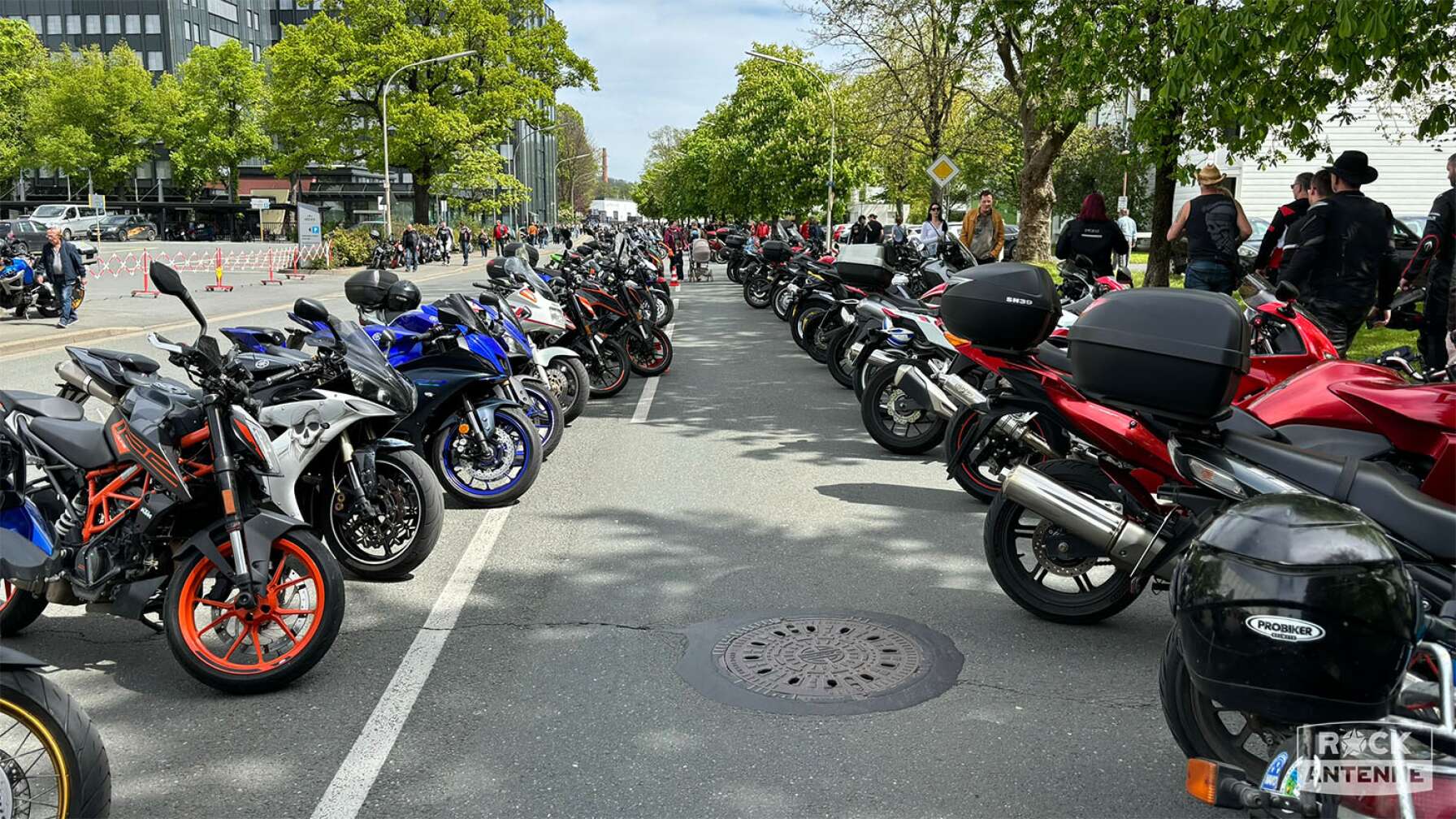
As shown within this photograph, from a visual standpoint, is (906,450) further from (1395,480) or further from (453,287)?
(453,287)

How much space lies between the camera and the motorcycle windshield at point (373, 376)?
509 cm

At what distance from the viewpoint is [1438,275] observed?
8711 mm

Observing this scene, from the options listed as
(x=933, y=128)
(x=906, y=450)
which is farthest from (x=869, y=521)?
(x=933, y=128)

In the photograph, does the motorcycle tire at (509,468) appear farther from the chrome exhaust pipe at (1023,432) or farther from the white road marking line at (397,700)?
the chrome exhaust pipe at (1023,432)

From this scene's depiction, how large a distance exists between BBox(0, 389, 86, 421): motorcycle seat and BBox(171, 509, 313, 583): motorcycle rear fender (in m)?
0.79

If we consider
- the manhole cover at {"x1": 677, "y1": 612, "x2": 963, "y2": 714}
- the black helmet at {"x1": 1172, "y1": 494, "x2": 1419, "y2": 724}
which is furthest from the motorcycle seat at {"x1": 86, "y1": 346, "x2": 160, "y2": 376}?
the black helmet at {"x1": 1172, "y1": 494, "x2": 1419, "y2": 724}

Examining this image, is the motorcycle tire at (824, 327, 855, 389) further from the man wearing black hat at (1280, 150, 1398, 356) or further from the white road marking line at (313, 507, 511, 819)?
the white road marking line at (313, 507, 511, 819)

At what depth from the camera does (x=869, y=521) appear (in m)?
6.45

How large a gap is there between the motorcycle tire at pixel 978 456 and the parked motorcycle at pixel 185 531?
3381 millimetres

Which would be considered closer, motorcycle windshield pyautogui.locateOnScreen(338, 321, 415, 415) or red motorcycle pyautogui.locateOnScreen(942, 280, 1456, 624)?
red motorcycle pyautogui.locateOnScreen(942, 280, 1456, 624)

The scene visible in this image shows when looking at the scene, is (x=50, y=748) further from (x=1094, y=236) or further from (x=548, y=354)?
(x=1094, y=236)

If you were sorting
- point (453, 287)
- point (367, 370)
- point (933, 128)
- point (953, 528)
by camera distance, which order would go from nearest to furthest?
1. point (367, 370)
2. point (953, 528)
3. point (453, 287)
4. point (933, 128)

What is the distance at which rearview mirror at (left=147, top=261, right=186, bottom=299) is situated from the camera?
3.62 m

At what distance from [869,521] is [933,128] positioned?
92.8 ft
